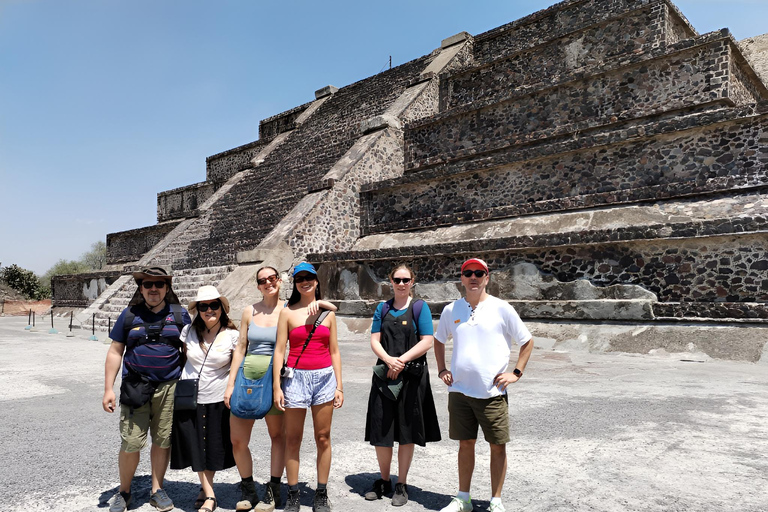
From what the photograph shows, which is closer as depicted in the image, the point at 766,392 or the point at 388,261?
the point at 766,392

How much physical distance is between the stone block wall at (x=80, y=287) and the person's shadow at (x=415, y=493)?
55.9ft

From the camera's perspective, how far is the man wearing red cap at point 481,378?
2967 millimetres

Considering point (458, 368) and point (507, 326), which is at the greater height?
point (507, 326)

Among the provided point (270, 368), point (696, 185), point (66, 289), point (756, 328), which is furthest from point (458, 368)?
point (66, 289)

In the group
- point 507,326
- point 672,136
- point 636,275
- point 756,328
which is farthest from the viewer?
point 672,136

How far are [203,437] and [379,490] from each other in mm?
1089

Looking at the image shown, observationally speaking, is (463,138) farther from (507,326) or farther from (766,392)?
(507,326)

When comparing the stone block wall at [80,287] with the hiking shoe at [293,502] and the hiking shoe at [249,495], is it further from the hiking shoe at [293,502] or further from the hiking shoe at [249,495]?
the hiking shoe at [293,502]

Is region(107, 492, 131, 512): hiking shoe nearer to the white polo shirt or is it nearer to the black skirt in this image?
the black skirt

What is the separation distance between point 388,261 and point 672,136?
5712 millimetres

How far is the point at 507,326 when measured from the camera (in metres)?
3.07

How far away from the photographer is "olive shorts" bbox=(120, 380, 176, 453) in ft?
10.5

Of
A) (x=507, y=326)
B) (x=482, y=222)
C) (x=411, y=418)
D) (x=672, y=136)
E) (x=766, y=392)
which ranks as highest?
(x=672, y=136)

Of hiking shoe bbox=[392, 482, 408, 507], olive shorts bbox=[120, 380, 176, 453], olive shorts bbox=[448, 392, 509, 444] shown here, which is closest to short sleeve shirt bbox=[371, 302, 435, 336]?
olive shorts bbox=[448, 392, 509, 444]
